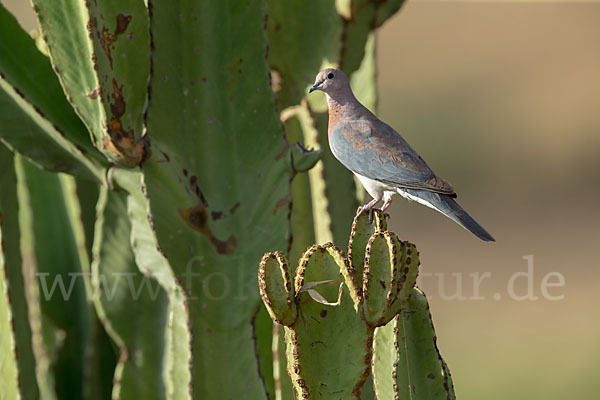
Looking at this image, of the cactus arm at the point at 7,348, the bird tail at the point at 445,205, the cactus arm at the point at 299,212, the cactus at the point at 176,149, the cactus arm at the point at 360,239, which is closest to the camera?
the cactus arm at the point at 360,239

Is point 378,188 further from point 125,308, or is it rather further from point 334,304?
point 125,308

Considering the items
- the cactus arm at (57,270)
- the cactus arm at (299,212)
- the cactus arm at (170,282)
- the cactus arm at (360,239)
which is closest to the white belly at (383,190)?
the cactus arm at (360,239)

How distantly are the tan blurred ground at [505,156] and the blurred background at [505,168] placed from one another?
15 millimetres

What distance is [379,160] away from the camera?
7.12 ft

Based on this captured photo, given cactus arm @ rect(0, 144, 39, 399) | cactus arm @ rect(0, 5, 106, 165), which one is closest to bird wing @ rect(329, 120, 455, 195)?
cactus arm @ rect(0, 5, 106, 165)

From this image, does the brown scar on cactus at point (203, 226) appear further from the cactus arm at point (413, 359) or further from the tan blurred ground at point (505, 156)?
the tan blurred ground at point (505, 156)

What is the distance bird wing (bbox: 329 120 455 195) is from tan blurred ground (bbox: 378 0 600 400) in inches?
153

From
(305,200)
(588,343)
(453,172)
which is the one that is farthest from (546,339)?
(305,200)

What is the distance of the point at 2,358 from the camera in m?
2.78

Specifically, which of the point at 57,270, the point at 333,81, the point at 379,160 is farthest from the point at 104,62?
the point at 57,270

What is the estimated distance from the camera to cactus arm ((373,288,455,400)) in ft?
6.69

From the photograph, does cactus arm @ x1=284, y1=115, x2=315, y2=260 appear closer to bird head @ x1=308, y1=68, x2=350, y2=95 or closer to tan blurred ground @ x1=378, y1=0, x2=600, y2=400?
bird head @ x1=308, y1=68, x2=350, y2=95

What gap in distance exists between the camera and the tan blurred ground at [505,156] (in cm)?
678

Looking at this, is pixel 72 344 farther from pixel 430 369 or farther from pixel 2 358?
pixel 430 369
